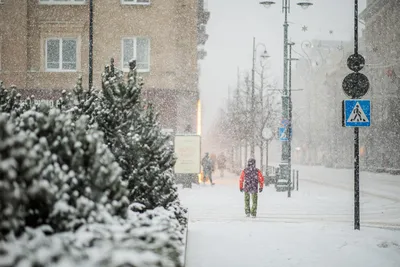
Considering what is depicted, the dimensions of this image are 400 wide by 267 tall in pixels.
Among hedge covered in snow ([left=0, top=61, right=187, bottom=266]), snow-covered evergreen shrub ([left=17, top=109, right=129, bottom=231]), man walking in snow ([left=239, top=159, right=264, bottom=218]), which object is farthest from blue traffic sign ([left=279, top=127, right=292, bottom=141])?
snow-covered evergreen shrub ([left=17, top=109, right=129, bottom=231])

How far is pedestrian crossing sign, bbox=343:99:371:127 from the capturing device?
11047 millimetres

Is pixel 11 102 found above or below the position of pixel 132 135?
above

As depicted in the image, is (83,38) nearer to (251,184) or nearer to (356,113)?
(251,184)

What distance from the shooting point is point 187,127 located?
1074 inches

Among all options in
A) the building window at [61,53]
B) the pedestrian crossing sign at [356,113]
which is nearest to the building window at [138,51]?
the building window at [61,53]

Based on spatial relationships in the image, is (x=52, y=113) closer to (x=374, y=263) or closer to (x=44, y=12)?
(x=374, y=263)

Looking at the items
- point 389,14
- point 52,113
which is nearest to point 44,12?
point 52,113

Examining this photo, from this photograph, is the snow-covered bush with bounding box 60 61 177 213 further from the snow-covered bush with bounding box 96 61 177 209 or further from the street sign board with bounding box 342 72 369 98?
the street sign board with bounding box 342 72 369 98

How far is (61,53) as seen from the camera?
26375 mm

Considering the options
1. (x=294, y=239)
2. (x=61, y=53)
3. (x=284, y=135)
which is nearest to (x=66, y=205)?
(x=294, y=239)

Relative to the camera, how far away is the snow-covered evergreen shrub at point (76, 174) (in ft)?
12.5

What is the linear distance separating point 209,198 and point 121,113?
45.7 feet

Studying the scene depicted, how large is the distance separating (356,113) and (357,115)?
0.05 m

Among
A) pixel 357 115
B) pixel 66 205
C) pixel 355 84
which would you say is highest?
pixel 355 84
